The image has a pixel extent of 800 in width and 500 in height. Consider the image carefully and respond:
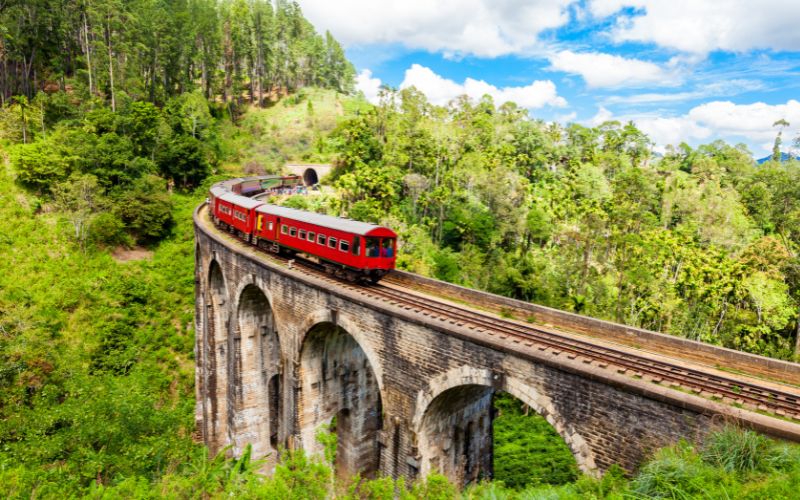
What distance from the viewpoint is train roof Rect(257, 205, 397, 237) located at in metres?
17.2

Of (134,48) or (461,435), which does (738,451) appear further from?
(134,48)

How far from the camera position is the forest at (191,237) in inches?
601

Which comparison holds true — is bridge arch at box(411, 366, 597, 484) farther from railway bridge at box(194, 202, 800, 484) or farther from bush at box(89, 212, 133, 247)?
bush at box(89, 212, 133, 247)

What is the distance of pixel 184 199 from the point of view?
45.8 meters

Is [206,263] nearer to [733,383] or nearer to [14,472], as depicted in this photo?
[14,472]

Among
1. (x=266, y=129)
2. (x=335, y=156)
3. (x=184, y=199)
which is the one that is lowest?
(x=184, y=199)

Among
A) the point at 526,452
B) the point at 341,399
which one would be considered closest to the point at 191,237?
the point at 341,399

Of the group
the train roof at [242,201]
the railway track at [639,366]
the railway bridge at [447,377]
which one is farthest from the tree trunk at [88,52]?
the railway track at [639,366]

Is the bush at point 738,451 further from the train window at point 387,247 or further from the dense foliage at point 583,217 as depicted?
the dense foliage at point 583,217

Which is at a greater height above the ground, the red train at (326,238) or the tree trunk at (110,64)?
the tree trunk at (110,64)

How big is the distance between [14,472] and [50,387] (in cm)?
1227

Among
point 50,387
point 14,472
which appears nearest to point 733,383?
point 14,472

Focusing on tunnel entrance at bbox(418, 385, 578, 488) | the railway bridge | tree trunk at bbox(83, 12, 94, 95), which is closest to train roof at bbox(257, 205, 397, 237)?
the railway bridge

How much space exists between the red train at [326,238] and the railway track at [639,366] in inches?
87.3
